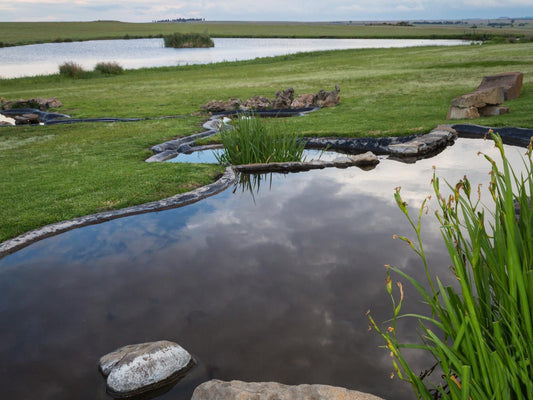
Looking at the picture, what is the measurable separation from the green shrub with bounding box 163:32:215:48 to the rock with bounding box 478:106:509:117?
50348mm

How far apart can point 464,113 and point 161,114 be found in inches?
397

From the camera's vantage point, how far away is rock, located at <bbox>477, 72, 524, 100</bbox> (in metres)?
13.7

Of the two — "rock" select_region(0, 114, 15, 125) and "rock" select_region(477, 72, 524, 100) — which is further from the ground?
"rock" select_region(477, 72, 524, 100)

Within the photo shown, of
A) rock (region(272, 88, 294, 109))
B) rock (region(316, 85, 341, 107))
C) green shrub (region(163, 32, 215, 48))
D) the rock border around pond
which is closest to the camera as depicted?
the rock border around pond

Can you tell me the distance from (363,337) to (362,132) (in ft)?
25.8

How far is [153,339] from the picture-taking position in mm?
3818

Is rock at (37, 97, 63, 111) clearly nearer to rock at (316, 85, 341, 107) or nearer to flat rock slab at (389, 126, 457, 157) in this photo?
rock at (316, 85, 341, 107)

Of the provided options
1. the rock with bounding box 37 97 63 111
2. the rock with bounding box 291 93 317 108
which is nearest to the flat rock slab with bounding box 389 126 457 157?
the rock with bounding box 291 93 317 108

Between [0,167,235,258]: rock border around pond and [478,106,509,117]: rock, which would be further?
[478,106,509,117]: rock

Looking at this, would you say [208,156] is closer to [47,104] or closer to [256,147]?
[256,147]

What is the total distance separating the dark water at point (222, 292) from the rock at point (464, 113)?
5783mm

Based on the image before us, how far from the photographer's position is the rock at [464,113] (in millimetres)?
11805

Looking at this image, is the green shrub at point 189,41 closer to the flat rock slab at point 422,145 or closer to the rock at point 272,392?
the flat rock slab at point 422,145

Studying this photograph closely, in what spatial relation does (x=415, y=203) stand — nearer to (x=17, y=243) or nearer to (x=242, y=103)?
(x=17, y=243)
